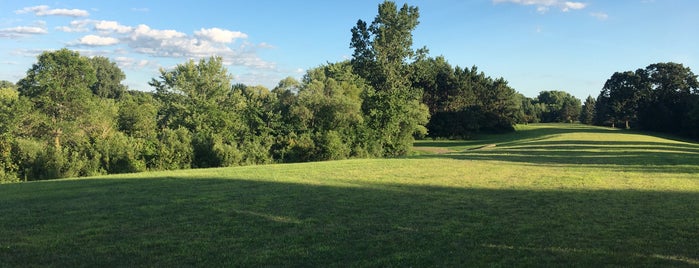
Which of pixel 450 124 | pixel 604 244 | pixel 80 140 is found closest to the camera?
pixel 604 244

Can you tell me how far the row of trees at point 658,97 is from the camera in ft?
231

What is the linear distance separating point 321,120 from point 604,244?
30.9 m

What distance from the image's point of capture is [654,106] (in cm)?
7400

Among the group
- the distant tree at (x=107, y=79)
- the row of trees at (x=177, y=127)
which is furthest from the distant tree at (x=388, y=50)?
the distant tree at (x=107, y=79)

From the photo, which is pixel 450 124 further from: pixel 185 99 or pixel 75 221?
pixel 75 221

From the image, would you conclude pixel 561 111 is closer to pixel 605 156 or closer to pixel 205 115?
pixel 605 156

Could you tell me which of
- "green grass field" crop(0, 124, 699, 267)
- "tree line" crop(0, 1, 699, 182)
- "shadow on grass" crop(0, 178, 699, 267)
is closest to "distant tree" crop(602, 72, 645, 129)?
"tree line" crop(0, 1, 699, 182)

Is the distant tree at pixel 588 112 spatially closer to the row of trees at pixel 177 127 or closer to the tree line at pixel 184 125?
the tree line at pixel 184 125

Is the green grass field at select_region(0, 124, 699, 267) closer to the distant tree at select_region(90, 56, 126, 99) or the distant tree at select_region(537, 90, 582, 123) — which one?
the distant tree at select_region(90, 56, 126, 99)

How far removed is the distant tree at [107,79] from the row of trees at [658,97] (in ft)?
328

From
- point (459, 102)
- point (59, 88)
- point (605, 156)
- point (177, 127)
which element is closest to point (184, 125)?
point (177, 127)

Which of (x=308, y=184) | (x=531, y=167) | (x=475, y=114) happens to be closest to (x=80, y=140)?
(x=308, y=184)

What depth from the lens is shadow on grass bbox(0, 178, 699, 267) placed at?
5.86 meters

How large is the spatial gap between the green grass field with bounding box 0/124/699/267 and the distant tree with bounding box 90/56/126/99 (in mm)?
92667
